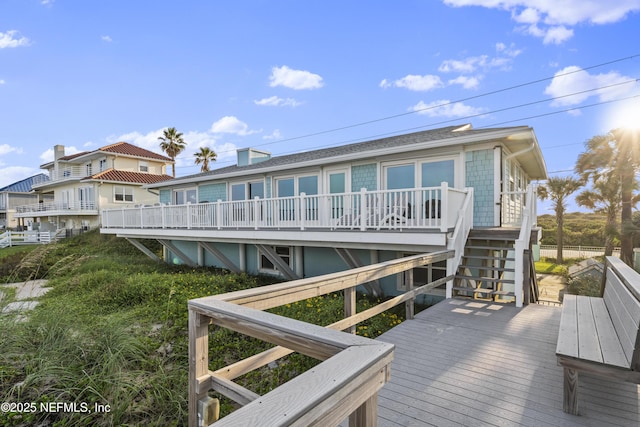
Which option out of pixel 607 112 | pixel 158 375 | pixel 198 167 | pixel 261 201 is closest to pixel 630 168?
pixel 607 112

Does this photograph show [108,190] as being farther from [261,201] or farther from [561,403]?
[561,403]

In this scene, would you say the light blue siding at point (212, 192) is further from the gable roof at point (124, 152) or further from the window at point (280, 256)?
the gable roof at point (124, 152)

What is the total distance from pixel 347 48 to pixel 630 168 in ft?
51.8

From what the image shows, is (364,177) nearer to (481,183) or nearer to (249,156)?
(481,183)

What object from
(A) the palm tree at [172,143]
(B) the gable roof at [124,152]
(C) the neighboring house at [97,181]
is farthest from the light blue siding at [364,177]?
(A) the palm tree at [172,143]

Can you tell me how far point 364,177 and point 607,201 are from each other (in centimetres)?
1910

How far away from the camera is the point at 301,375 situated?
105cm

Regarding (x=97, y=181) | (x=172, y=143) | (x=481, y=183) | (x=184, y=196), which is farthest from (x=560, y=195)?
(x=97, y=181)

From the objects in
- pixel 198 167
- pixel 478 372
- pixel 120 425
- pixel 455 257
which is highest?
pixel 198 167

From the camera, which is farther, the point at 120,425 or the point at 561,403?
the point at 120,425

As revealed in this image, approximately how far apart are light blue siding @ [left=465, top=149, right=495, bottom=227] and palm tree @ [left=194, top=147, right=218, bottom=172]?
98.1ft

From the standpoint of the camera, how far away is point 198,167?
110 feet

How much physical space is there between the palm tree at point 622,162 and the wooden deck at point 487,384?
15843 millimetres

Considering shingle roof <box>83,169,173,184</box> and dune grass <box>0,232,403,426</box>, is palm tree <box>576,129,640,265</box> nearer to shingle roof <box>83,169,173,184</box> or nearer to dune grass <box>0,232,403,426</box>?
dune grass <box>0,232,403,426</box>
